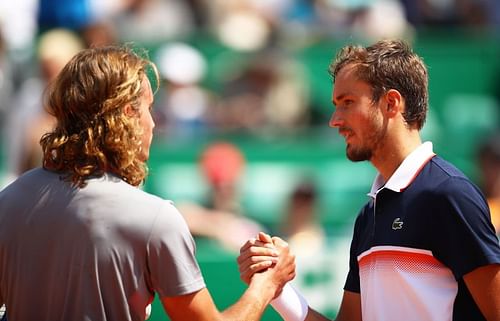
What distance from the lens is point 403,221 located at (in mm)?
3734

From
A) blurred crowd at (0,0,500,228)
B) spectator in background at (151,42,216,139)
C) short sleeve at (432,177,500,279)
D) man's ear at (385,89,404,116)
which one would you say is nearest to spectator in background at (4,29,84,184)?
blurred crowd at (0,0,500,228)

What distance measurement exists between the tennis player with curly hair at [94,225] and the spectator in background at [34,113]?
11.1ft

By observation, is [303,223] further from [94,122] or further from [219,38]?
[94,122]

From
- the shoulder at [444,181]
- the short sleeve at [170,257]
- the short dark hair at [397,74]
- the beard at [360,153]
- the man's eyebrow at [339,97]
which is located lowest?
the short sleeve at [170,257]

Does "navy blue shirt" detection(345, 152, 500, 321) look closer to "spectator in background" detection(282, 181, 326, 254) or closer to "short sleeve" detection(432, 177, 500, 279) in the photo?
"short sleeve" detection(432, 177, 500, 279)

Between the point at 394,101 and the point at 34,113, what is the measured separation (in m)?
4.31

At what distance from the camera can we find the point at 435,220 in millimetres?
3633

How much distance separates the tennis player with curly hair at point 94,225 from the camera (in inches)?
134

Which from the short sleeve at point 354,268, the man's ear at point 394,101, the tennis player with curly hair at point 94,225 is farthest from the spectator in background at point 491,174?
the tennis player with curly hair at point 94,225

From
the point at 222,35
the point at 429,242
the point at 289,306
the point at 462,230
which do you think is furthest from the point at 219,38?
the point at 462,230

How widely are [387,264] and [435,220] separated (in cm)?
26

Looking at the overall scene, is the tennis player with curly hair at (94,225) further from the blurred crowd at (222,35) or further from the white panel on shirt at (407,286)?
the blurred crowd at (222,35)

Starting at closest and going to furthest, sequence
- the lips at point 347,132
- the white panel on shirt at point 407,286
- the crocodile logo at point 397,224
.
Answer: the white panel on shirt at point 407,286
the crocodile logo at point 397,224
the lips at point 347,132

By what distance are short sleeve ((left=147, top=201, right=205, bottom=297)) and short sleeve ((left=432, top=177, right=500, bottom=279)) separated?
85 centimetres
